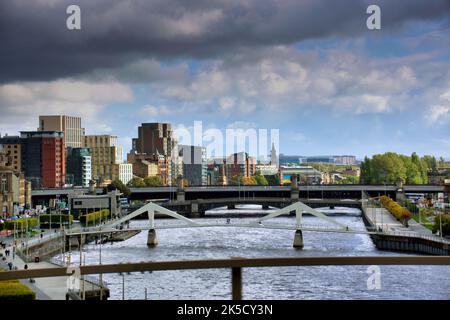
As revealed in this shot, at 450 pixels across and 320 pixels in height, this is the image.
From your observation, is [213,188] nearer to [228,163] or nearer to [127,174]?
[127,174]

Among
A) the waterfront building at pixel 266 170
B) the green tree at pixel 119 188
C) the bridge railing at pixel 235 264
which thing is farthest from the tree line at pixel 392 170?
the bridge railing at pixel 235 264

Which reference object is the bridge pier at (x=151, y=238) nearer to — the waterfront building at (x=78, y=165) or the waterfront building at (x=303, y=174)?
the waterfront building at (x=78, y=165)

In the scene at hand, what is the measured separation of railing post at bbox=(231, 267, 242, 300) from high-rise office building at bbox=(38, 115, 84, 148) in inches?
2072

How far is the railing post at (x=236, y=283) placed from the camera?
1.65 metres

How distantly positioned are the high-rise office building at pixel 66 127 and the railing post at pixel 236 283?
5262 centimetres

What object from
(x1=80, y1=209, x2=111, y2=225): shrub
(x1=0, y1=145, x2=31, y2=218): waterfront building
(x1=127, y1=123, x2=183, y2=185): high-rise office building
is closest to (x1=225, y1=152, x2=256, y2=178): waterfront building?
(x1=127, y1=123, x2=183, y2=185): high-rise office building

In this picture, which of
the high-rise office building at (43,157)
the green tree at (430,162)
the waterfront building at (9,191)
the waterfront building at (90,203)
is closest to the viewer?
the waterfront building at (9,191)

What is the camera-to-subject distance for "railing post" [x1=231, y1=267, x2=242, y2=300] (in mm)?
1645

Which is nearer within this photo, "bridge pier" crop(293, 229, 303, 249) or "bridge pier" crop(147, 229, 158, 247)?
"bridge pier" crop(293, 229, 303, 249)

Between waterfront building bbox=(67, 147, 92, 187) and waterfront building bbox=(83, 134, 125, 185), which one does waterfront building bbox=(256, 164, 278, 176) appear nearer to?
waterfront building bbox=(83, 134, 125, 185)
